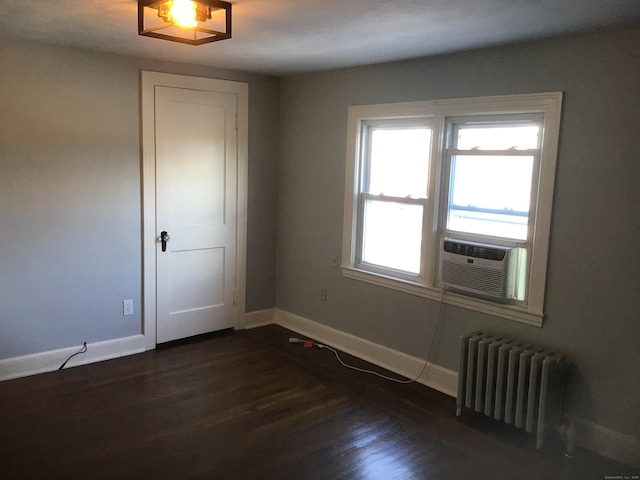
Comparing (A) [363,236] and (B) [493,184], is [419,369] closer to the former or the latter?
(A) [363,236]

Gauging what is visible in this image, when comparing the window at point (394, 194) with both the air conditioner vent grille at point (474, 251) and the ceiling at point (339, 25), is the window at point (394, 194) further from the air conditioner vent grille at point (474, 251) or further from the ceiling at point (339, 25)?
the ceiling at point (339, 25)

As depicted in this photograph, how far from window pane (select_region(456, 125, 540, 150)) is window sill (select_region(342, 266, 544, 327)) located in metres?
0.96

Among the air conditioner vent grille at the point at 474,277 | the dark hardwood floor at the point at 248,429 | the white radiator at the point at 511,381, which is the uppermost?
the air conditioner vent grille at the point at 474,277

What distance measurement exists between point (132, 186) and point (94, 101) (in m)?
0.66

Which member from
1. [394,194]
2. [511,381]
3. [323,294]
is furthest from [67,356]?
[511,381]

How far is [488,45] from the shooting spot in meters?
3.23

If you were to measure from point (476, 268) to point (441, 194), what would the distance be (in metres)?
0.59

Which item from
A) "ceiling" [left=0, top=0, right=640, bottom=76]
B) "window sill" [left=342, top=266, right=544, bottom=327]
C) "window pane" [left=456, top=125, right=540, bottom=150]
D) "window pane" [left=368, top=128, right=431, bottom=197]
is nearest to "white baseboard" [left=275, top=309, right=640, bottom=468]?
"window sill" [left=342, top=266, right=544, bottom=327]

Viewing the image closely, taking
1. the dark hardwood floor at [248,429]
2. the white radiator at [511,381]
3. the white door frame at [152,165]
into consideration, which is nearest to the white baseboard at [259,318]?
the white door frame at [152,165]

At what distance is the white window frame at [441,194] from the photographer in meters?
3.08

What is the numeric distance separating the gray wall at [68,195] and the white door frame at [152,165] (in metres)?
0.06

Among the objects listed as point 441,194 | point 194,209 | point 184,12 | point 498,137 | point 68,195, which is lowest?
point 194,209

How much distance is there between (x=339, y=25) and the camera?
9.39ft

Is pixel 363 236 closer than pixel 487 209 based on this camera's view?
No
